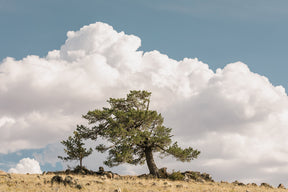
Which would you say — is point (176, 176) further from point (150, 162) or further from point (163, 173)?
point (150, 162)

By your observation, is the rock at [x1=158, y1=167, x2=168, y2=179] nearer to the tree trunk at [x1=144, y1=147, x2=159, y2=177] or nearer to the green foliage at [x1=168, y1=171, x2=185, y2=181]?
the tree trunk at [x1=144, y1=147, x2=159, y2=177]

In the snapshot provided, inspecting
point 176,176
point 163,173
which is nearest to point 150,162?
point 163,173

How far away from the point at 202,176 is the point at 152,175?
8.06 meters

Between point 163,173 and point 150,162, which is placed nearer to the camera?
point 150,162

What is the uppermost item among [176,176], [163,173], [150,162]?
[150,162]

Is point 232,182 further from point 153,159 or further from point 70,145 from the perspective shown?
point 70,145

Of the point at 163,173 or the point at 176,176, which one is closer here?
the point at 176,176

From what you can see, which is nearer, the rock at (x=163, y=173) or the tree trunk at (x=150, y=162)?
the tree trunk at (x=150, y=162)

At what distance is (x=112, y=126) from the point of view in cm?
3966

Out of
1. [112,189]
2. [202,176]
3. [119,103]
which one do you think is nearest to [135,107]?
[119,103]

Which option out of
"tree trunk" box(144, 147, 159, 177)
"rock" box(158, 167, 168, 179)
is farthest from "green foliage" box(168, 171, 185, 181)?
"tree trunk" box(144, 147, 159, 177)

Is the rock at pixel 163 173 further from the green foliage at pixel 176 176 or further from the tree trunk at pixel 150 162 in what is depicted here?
the green foliage at pixel 176 176

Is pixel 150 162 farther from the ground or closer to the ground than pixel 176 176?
farther from the ground

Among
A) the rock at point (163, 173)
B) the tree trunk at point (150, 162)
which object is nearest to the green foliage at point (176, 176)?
the rock at point (163, 173)
